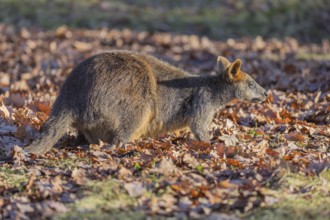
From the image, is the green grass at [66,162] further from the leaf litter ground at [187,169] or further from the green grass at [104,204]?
the green grass at [104,204]

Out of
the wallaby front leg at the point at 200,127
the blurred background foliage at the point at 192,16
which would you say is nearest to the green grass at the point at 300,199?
the wallaby front leg at the point at 200,127

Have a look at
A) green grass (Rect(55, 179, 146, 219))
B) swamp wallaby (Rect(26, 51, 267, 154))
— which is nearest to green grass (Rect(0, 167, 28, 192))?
swamp wallaby (Rect(26, 51, 267, 154))

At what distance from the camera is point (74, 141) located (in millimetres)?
8109

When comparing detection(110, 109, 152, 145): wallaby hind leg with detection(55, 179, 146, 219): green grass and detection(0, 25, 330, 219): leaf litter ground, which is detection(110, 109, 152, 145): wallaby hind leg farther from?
detection(55, 179, 146, 219): green grass

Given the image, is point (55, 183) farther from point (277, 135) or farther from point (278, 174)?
point (277, 135)

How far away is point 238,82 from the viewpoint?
864 centimetres

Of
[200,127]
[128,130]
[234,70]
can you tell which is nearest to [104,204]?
[128,130]

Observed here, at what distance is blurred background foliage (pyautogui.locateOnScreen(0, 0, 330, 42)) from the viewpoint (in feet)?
64.2

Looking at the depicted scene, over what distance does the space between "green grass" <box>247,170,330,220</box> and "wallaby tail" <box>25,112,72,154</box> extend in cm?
270

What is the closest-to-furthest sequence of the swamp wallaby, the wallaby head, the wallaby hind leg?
the swamp wallaby < the wallaby hind leg < the wallaby head

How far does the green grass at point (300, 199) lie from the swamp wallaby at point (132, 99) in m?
2.05

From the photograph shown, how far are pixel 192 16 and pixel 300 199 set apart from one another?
49.8 feet

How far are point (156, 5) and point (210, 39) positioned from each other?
342 centimetres

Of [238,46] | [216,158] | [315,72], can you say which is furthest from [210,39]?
[216,158]
